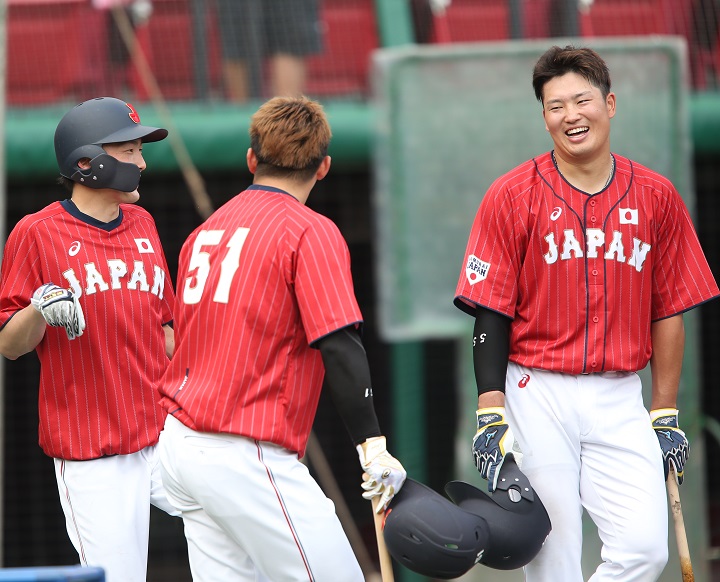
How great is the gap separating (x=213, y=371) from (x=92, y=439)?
0.74 m

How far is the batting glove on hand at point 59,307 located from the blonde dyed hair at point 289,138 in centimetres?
67

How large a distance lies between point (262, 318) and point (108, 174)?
2.97ft

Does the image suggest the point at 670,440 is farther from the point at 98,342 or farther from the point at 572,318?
the point at 98,342

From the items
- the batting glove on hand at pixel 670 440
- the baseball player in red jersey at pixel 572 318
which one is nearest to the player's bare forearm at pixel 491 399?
the baseball player in red jersey at pixel 572 318

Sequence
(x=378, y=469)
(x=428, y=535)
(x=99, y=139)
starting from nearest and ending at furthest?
(x=378, y=469) < (x=428, y=535) < (x=99, y=139)

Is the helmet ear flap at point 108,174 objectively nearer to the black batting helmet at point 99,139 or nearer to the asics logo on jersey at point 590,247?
the black batting helmet at point 99,139

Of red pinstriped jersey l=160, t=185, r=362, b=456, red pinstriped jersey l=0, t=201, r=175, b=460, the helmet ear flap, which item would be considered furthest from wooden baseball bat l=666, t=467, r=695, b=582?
the helmet ear flap

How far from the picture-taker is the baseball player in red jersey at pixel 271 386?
293 cm

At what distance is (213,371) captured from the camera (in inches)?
117

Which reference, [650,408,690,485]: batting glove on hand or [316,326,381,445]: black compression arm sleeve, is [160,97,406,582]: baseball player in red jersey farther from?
[650,408,690,485]: batting glove on hand

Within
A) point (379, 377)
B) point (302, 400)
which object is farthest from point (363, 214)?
point (302, 400)

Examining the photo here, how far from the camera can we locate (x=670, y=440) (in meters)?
3.54

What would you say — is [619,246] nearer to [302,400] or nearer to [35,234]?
[302,400]

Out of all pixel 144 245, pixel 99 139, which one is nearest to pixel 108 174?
pixel 99 139
